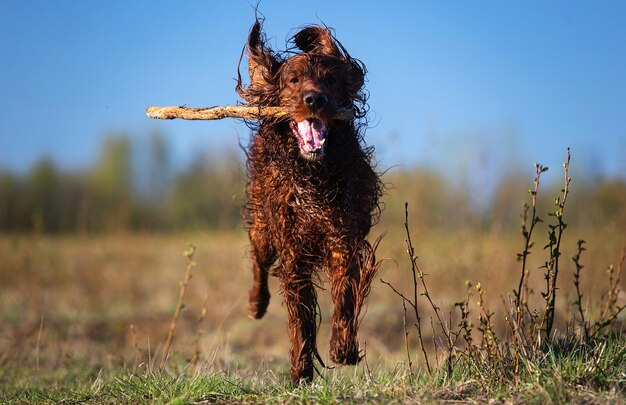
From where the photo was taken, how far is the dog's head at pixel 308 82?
13.3 ft

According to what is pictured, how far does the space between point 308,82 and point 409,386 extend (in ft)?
6.08

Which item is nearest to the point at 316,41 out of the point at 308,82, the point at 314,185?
Result: the point at 308,82

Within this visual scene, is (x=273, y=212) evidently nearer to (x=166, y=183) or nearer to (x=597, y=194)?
(x=597, y=194)

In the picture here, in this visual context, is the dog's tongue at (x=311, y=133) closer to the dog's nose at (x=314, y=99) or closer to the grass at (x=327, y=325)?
the dog's nose at (x=314, y=99)

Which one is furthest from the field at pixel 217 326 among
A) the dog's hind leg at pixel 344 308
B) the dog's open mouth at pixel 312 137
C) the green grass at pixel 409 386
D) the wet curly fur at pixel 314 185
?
the dog's open mouth at pixel 312 137

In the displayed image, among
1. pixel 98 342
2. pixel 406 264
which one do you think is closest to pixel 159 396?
pixel 98 342

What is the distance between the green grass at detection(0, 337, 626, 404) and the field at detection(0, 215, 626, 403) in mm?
12

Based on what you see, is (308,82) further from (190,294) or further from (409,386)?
(190,294)

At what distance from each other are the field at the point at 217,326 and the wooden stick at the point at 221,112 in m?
1.32

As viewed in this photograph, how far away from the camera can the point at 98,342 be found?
914cm

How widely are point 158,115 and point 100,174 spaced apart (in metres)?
35.4

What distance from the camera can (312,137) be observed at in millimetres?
4098

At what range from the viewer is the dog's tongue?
4078 mm


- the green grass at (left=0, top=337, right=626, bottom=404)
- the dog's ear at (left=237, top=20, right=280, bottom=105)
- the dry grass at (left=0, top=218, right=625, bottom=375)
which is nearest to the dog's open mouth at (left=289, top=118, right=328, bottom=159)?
the dog's ear at (left=237, top=20, right=280, bottom=105)
